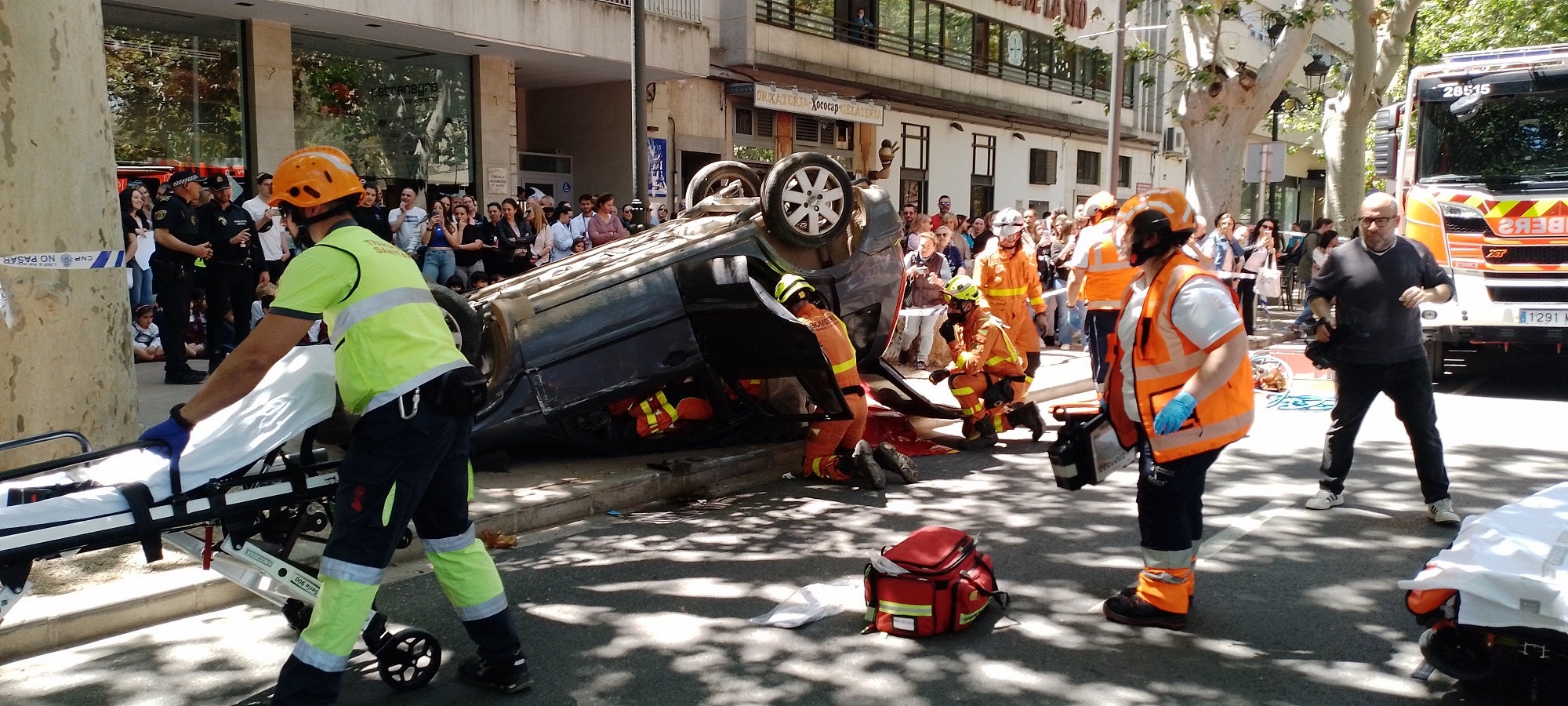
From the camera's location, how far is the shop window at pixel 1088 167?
35.8 m

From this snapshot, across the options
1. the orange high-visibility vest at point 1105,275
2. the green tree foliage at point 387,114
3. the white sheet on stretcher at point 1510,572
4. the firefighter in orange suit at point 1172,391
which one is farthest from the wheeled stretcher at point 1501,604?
the green tree foliage at point 387,114

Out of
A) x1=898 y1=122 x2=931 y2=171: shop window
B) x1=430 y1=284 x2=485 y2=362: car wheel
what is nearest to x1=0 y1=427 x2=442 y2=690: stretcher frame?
x1=430 y1=284 x2=485 y2=362: car wheel

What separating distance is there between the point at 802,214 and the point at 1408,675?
4845mm

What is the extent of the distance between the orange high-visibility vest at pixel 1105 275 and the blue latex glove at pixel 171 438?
6.17m

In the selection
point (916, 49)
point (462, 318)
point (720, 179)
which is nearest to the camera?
point (462, 318)

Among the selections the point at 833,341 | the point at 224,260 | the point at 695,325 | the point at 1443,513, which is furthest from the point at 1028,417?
the point at 224,260

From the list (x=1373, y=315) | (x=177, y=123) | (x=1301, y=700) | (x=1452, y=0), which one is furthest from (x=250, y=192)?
(x=1452, y=0)

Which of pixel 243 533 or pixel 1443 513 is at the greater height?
pixel 243 533

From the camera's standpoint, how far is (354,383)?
11.5 feet

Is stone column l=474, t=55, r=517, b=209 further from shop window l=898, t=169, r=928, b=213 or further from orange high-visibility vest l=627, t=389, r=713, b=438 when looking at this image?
shop window l=898, t=169, r=928, b=213

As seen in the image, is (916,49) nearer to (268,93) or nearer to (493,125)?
A: (493,125)

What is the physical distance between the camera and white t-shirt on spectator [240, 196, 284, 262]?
10797 millimetres

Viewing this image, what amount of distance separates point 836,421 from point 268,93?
9916mm

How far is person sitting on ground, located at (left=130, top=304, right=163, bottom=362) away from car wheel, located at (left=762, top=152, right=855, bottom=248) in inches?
255
